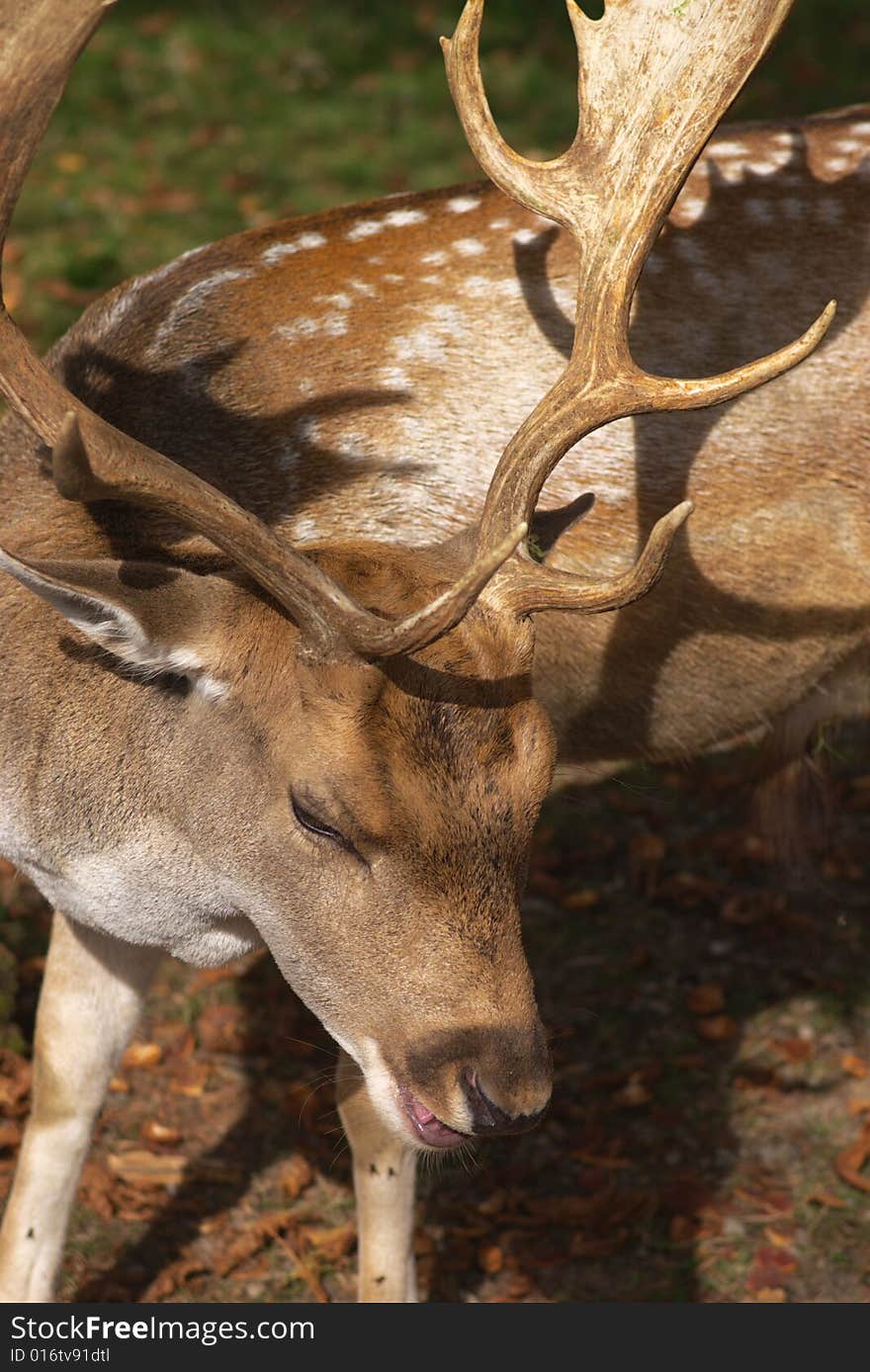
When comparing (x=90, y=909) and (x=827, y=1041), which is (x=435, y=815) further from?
(x=827, y=1041)

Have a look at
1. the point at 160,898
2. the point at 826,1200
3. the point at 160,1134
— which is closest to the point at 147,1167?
the point at 160,1134

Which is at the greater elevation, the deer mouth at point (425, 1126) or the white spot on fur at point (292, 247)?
the white spot on fur at point (292, 247)

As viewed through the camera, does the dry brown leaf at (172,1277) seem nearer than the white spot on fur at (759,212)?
No

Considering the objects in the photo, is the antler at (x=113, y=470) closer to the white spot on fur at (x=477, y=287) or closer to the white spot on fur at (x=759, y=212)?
the white spot on fur at (x=477, y=287)

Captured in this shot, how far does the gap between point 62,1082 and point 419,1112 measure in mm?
1467

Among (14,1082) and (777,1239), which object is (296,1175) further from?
(777,1239)

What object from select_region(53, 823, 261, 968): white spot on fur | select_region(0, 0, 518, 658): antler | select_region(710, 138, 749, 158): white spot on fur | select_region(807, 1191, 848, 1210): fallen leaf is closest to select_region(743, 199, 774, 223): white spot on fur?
select_region(710, 138, 749, 158): white spot on fur

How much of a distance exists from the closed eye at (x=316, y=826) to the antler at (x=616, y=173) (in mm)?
625

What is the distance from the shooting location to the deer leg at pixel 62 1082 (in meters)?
4.25

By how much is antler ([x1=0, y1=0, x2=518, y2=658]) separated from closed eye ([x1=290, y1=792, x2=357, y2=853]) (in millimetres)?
300

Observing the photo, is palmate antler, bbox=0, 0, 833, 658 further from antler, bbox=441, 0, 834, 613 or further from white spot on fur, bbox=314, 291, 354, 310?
white spot on fur, bbox=314, 291, 354, 310

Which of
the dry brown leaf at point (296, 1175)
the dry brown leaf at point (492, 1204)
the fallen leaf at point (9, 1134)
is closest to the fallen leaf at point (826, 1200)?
the dry brown leaf at point (492, 1204)

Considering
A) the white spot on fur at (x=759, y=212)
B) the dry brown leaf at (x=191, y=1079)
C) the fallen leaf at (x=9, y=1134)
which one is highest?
the white spot on fur at (x=759, y=212)

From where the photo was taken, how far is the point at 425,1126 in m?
3.21
